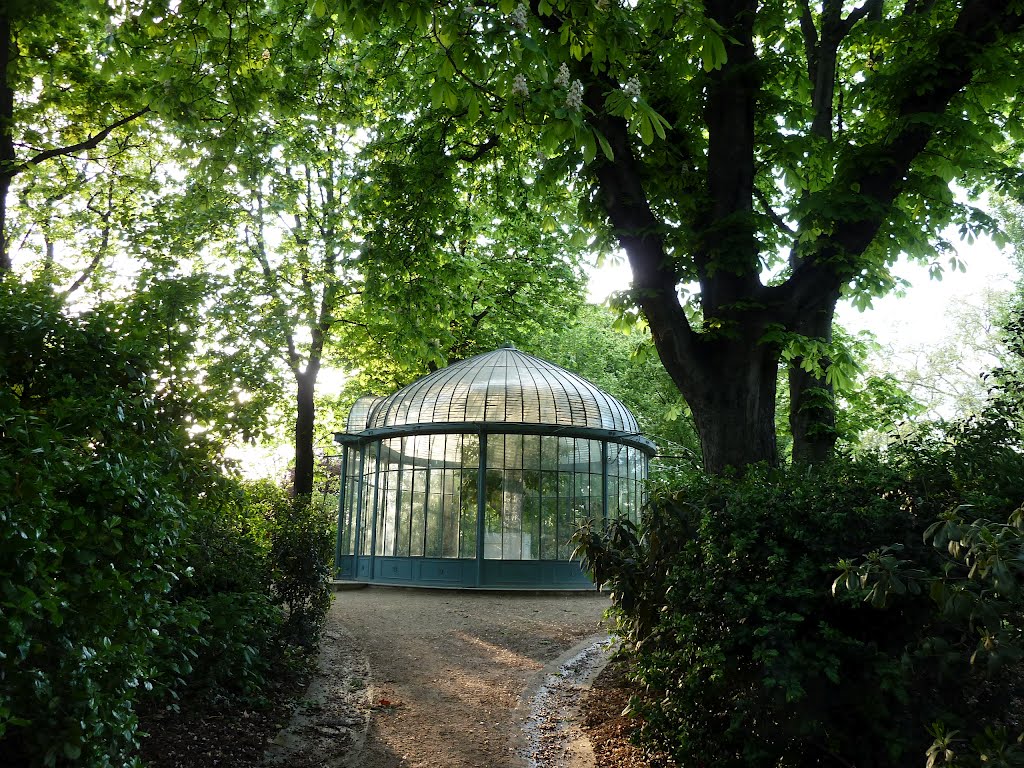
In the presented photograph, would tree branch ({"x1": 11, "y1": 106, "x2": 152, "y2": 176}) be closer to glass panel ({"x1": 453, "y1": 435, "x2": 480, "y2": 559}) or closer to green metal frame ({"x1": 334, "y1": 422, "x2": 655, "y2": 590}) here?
green metal frame ({"x1": 334, "y1": 422, "x2": 655, "y2": 590})

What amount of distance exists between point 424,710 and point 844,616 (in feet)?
13.1

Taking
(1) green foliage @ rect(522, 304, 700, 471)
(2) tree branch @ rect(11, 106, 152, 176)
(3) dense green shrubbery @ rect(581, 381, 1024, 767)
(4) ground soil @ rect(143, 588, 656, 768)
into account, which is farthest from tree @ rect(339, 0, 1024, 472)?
(1) green foliage @ rect(522, 304, 700, 471)

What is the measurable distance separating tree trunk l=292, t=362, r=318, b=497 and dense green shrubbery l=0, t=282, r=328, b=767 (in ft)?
36.3

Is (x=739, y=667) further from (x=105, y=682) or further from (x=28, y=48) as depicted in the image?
(x=28, y=48)

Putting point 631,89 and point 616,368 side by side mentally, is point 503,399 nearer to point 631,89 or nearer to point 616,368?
point 616,368

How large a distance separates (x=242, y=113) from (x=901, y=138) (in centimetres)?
578

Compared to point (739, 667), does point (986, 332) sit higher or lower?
higher

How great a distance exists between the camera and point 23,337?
3893 mm

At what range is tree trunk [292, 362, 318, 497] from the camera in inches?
637

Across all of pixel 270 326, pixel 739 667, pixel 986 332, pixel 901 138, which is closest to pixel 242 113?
pixel 901 138

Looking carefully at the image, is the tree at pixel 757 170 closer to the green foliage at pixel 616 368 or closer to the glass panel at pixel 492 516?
the glass panel at pixel 492 516

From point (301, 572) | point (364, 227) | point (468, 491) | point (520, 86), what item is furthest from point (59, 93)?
point (468, 491)

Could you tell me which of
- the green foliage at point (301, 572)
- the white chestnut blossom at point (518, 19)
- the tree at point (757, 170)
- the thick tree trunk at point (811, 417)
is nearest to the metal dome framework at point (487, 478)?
the thick tree trunk at point (811, 417)

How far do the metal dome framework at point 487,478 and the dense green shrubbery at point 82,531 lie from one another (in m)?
9.98
